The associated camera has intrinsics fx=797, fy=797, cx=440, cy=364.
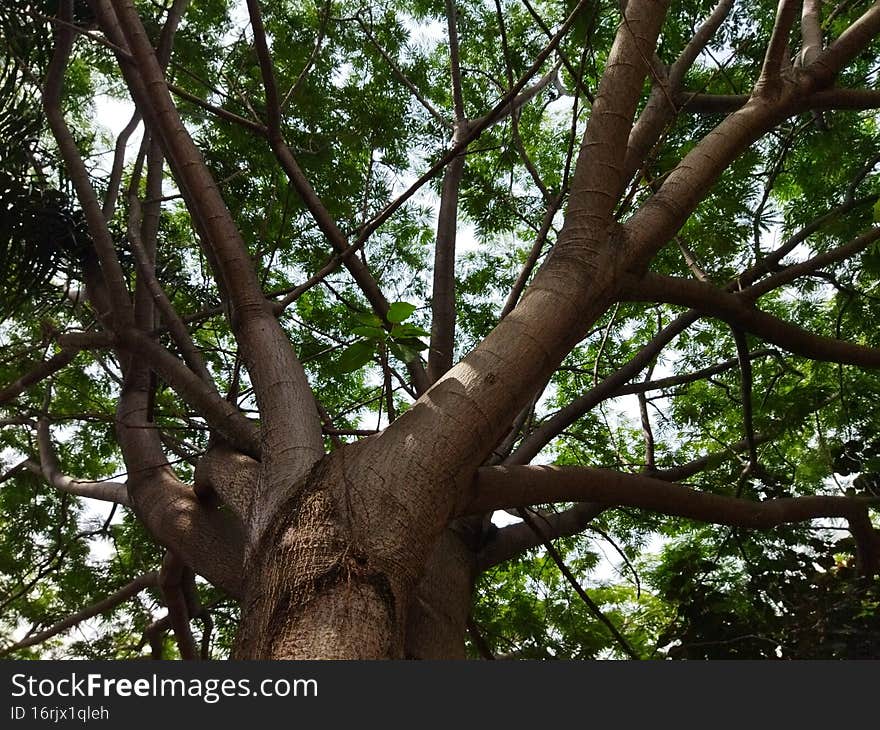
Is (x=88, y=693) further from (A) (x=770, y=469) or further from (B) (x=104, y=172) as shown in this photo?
(A) (x=770, y=469)

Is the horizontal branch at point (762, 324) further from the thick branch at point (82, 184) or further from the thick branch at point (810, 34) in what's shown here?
the thick branch at point (82, 184)

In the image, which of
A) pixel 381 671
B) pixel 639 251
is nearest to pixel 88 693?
pixel 381 671

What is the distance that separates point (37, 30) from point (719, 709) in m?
3.85

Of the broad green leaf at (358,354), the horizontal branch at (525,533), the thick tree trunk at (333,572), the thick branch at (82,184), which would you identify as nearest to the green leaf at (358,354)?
the broad green leaf at (358,354)

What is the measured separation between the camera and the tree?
2.08 metres

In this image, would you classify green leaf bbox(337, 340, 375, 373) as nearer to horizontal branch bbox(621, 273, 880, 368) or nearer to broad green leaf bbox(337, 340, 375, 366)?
broad green leaf bbox(337, 340, 375, 366)

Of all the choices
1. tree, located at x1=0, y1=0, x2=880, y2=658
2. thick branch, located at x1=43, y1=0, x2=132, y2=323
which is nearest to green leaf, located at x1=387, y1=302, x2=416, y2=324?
tree, located at x1=0, y1=0, x2=880, y2=658

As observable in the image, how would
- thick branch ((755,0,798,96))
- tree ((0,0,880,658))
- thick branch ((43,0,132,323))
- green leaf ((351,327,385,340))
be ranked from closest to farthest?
green leaf ((351,327,385,340)) < tree ((0,0,880,658)) < thick branch ((755,0,798,96)) < thick branch ((43,0,132,323))

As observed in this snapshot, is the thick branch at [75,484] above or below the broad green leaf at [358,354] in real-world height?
above

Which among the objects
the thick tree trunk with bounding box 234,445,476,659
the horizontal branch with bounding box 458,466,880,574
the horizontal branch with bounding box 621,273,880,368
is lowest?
the thick tree trunk with bounding box 234,445,476,659

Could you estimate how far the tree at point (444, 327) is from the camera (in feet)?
6.81

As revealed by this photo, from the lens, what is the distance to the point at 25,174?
12.7 ft

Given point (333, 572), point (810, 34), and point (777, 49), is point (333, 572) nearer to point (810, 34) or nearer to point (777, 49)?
point (777, 49)

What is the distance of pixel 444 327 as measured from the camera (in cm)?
363
